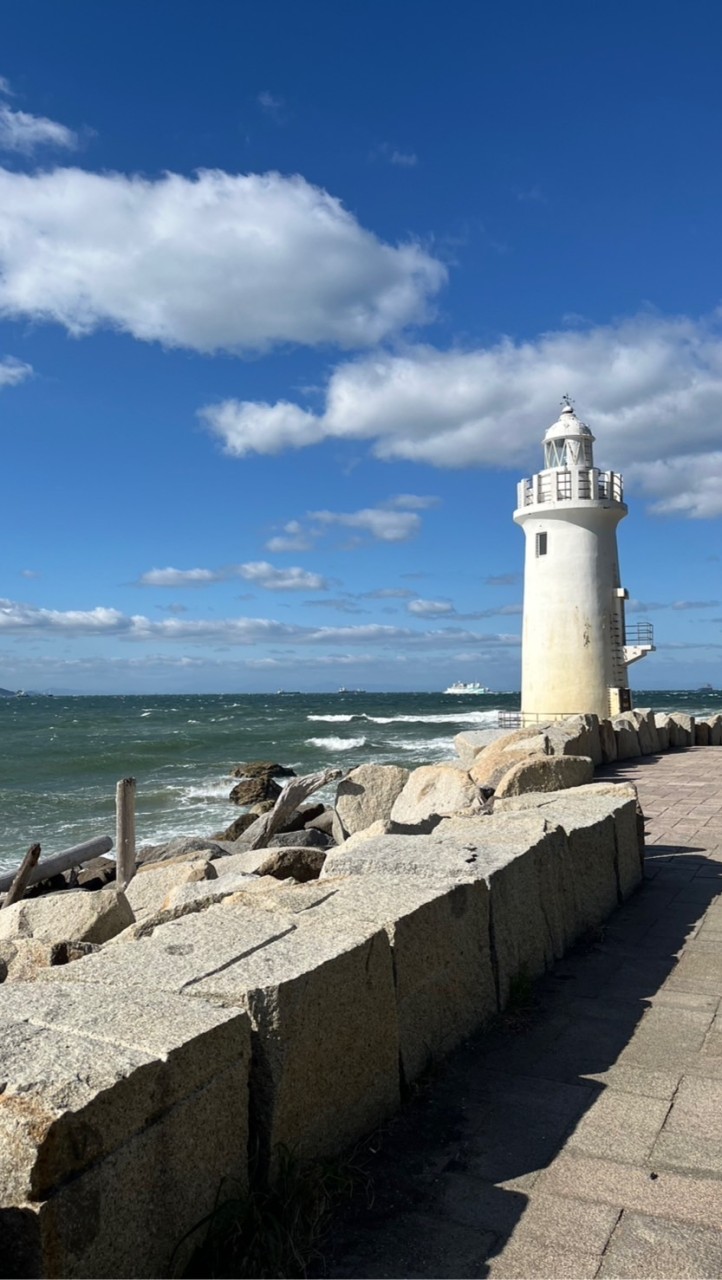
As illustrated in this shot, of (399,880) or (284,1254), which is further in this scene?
(399,880)

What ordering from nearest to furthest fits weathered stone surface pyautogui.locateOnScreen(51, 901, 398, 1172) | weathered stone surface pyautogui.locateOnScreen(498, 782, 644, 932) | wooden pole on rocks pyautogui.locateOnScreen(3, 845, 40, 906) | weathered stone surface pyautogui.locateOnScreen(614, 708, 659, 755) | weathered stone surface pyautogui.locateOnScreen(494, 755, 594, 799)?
weathered stone surface pyautogui.locateOnScreen(51, 901, 398, 1172) < weathered stone surface pyautogui.locateOnScreen(498, 782, 644, 932) < weathered stone surface pyautogui.locateOnScreen(494, 755, 594, 799) < wooden pole on rocks pyautogui.locateOnScreen(3, 845, 40, 906) < weathered stone surface pyautogui.locateOnScreen(614, 708, 659, 755)

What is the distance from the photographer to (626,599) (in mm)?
20625

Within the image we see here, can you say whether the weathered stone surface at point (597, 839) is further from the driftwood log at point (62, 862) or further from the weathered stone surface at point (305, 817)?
the weathered stone surface at point (305, 817)

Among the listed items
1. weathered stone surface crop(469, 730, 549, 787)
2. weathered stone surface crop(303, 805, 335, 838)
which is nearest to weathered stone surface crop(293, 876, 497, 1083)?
weathered stone surface crop(469, 730, 549, 787)

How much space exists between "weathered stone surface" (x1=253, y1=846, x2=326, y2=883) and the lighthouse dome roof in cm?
1591

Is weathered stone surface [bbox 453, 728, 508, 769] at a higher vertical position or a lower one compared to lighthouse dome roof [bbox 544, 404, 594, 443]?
lower

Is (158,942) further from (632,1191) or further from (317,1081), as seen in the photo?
(632,1191)

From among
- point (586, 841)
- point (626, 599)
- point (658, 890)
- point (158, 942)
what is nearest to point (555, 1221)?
point (158, 942)

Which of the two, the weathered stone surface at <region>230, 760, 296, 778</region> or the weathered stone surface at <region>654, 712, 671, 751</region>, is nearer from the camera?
the weathered stone surface at <region>654, 712, 671, 751</region>

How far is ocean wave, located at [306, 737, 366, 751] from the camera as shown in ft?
122

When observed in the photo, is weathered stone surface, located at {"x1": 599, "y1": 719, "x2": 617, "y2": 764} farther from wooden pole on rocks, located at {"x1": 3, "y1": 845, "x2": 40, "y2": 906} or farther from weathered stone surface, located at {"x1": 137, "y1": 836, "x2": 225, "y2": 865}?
wooden pole on rocks, located at {"x1": 3, "y1": 845, "x2": 40, "y2": 906}

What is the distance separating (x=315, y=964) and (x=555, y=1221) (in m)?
0.89

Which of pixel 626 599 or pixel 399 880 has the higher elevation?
pixel 626 599

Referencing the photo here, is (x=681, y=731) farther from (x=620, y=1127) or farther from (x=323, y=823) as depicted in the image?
(x=620, y=1127)
